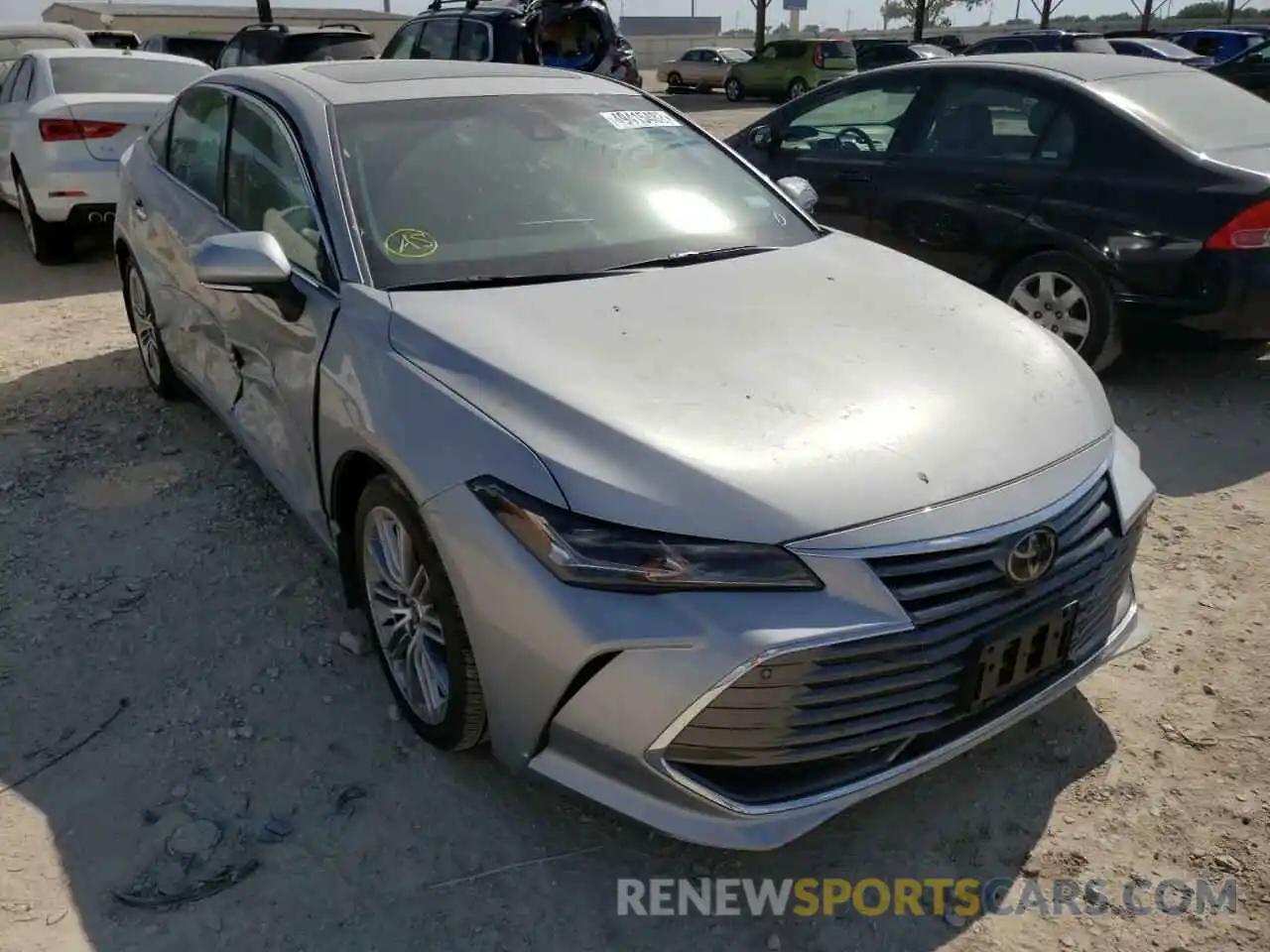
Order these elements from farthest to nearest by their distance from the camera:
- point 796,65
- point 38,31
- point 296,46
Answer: point 796,65, point 296,46, point 38,31

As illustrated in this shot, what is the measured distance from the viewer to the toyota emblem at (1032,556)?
2.19 meters

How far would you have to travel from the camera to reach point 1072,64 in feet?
18.2

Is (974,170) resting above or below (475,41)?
below

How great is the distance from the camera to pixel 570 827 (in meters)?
2.54

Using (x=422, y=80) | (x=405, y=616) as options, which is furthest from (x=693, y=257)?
(x=405, y=616)

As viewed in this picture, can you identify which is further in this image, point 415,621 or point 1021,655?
point 415,621

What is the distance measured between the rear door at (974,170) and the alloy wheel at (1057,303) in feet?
0.71

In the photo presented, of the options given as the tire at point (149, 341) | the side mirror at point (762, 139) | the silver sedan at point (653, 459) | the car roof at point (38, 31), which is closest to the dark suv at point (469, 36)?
the car roof at point (38, 31)

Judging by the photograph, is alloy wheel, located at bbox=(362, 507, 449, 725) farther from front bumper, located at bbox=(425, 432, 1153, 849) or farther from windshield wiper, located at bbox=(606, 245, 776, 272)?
windshield wiper, located at bbox=(606, 245, 776, 272)

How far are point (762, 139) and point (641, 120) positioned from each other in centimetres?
312

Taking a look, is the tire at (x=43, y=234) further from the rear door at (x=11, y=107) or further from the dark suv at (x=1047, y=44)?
the dark suv at (x=1047, y=44)

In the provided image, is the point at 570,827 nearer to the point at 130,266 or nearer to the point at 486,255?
the point at 486,255

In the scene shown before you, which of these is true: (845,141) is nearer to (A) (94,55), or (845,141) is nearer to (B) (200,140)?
(B) (200,140)

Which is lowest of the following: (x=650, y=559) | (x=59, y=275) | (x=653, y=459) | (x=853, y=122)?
(x=59, y=275)
